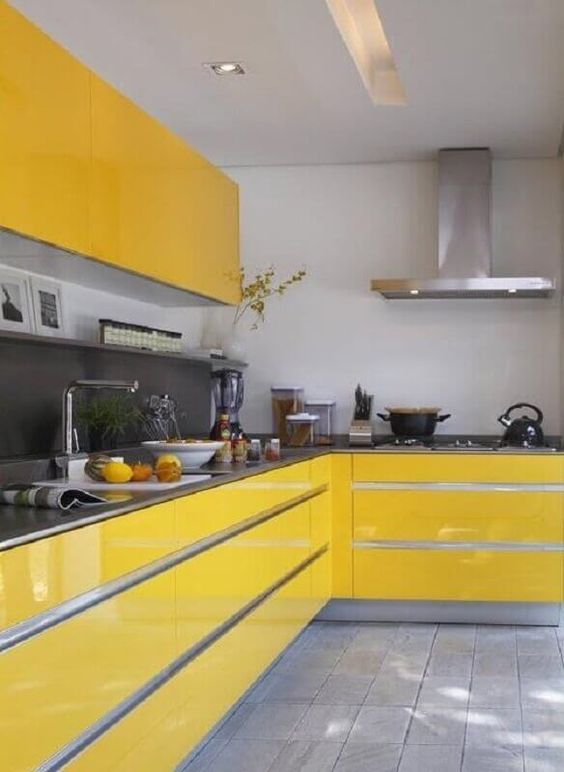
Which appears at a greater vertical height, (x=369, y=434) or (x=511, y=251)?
(x=511, y=251)

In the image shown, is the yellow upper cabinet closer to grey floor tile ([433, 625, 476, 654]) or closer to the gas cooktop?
the gas cooktop

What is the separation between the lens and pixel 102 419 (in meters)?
4.08

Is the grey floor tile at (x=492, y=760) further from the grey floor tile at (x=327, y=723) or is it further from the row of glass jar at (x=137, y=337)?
the row of glass jar at (x=137, y=337)

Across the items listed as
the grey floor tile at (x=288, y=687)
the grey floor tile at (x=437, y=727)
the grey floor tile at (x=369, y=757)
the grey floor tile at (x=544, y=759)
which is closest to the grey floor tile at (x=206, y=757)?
the grey floor tile at (x=369, y=757)

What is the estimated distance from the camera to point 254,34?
3.88 meters

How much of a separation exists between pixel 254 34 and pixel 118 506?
7.01ft

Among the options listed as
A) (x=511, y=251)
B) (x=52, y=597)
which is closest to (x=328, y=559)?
(x=511, y=251)

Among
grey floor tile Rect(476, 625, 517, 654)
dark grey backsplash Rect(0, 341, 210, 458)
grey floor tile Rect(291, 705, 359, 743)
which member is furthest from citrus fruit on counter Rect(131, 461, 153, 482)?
grey floor tile Rect(476, 625, 517, 654)

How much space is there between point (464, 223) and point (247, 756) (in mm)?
3215

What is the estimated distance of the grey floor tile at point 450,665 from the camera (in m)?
4.31

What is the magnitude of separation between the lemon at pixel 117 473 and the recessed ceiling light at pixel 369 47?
5.40ft

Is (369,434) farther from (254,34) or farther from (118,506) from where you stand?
(118,506)

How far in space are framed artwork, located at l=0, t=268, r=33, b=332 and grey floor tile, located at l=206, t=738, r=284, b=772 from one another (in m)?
1.50

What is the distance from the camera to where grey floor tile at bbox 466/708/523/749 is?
11.3ft
